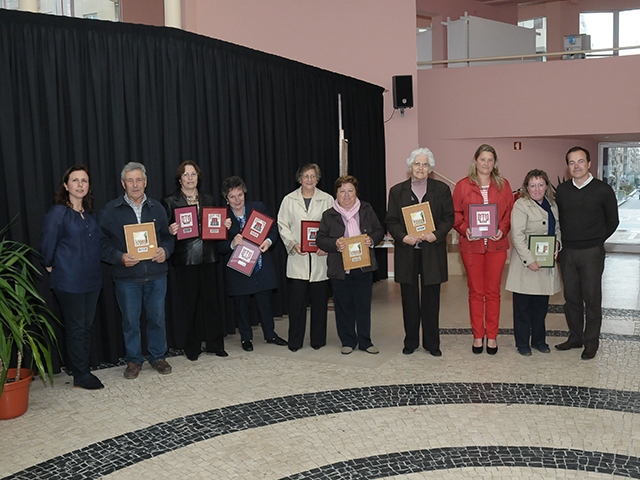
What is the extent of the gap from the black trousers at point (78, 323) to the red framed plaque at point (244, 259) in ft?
3.51

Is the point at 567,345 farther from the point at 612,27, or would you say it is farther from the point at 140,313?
the point at 612,27

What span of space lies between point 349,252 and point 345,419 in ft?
4.64

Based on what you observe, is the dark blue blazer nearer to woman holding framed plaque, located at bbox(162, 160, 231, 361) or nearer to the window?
woman holding framed plaque, located at bbox(162, 160, 231, 361)

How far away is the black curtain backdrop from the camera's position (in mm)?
4090

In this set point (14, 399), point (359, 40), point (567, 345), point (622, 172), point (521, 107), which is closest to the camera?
point (14, 399)

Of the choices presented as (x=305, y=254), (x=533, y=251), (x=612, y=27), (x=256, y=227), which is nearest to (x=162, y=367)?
(x=256, y=227)

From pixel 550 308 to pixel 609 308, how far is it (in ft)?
1.97

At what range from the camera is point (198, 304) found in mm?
4898

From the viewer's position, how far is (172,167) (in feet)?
16.1

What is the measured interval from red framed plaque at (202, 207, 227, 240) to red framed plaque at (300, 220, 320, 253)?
0.61 m

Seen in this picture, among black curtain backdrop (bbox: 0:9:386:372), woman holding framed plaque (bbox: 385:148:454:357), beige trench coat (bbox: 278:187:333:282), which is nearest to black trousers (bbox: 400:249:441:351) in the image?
woman holding framed plaque (bbox: 385:148:454:357)

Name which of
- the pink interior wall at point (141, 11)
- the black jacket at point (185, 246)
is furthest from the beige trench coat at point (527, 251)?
the pink interior wall at point (141, 11)

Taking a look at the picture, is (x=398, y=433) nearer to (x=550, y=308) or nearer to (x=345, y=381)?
(x=345, y=381)

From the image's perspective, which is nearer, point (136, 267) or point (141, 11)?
point (136, 267)
